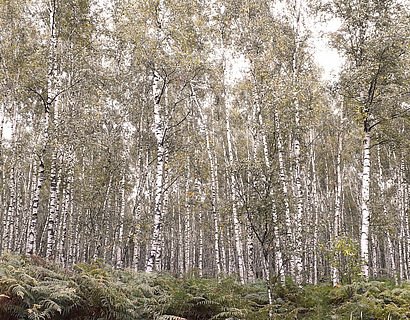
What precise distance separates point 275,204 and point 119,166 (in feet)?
28.4

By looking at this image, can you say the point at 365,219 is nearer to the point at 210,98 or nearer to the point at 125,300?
the point at 125,300

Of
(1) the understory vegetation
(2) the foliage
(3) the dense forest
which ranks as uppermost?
(3) the dense forest

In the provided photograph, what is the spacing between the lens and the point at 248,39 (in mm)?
14281

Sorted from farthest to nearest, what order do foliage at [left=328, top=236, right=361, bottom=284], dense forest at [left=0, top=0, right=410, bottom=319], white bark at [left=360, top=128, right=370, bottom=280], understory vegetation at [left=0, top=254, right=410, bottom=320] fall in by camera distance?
1. dense forest at [left=0, top=0, right=410, bottom=319]
2. white bark at [left=360, top=128, right=370, bottom=280]
3. foliage at [left=328, top=236, right=361, bottom=284]
4. understory vegetation at [left=0, top=254, right=410, bottom=320]

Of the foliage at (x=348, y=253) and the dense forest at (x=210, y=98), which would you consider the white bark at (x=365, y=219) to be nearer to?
the dense forest at (x=210, y=98)

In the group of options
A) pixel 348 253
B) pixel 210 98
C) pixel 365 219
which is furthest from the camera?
pixel 210 98

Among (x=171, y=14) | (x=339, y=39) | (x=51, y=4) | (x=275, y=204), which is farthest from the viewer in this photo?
(x=339, y=39)

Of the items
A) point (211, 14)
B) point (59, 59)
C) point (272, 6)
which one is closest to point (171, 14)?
point (211, 14)

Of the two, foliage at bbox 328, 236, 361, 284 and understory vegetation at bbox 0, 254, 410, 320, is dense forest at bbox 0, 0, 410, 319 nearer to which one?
foliage at bbox 328, 236, 361, 284

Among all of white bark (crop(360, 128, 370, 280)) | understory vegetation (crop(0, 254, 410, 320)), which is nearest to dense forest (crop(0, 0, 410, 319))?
white bark (crop(360, 128, 370, 280))

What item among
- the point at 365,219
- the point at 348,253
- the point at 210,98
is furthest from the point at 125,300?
the point at 210,98

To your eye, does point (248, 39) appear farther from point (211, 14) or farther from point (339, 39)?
point (339, 39)

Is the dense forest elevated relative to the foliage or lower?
elevated

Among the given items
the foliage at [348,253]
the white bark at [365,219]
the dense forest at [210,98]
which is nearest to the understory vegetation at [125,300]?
the foliage at [348,253]
